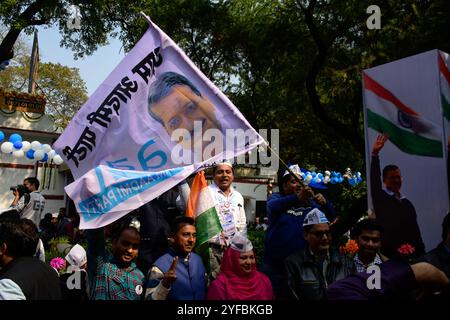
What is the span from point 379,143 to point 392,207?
2.30ft

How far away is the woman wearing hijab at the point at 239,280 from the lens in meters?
3.38

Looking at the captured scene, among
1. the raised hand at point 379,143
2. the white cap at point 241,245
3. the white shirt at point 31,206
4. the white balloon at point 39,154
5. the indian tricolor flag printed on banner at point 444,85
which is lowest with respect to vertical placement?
the white cap at point 241,245

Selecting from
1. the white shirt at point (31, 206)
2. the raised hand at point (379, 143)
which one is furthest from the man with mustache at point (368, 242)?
the white shirt at point (31, 206)

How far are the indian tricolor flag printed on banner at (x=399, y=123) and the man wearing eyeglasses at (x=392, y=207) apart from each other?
145 mm

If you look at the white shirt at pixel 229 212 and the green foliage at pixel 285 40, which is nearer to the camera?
the white shirt at pixel 229 212

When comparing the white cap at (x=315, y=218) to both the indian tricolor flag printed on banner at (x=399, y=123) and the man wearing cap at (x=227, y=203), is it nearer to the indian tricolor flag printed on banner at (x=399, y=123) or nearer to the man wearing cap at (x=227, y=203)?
the man wearing cap at (x=227, y=203)

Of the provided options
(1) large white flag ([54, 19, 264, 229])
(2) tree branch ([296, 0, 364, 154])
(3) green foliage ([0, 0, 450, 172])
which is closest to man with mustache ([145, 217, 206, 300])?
(1) large white flag ([54, 19, 264, 229])

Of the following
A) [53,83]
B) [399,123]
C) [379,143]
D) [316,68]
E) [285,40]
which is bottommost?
[379,143]

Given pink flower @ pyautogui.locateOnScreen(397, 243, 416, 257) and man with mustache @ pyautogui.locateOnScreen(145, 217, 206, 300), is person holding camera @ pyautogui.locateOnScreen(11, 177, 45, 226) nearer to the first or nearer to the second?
man with mustache @ pyautogui.locateOnScreen(145, 217, 206, 300)

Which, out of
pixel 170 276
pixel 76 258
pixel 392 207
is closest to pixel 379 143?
pixel 392 207

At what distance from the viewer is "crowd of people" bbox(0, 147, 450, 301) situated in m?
2.11

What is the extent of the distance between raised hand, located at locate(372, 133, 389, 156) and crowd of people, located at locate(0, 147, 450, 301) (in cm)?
2

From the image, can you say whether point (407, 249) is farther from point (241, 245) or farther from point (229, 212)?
point (241, 245)

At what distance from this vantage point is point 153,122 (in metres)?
4.10
